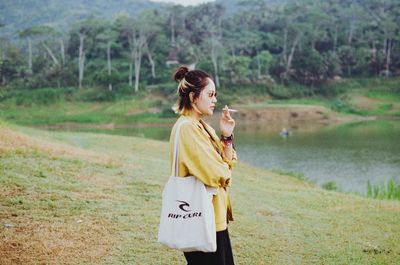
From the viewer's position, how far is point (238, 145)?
26.5m

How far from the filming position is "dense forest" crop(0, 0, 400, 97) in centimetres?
5378

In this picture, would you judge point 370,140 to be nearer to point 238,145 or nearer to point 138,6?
point 238,145

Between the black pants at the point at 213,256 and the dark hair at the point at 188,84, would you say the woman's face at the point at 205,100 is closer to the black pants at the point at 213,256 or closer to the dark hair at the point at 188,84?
the dark hair at the point at 188,84

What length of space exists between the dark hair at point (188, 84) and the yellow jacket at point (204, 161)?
0.29 ft

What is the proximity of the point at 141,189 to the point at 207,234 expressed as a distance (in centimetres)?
554

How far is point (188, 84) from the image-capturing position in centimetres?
311

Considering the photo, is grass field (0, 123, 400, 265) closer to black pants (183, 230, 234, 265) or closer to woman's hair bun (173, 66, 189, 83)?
black pants (183, 230, 234, 265)

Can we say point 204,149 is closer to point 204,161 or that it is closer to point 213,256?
point 204,161

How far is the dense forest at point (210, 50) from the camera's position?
5378 cm

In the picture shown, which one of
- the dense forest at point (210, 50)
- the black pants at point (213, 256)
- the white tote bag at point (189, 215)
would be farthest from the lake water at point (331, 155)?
the dense forest at point (210, 50)

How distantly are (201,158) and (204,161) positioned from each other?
2 centimetres

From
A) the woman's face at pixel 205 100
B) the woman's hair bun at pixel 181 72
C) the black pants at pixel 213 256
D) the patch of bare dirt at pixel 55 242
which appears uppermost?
the woman's hair bun at pixel 181 72

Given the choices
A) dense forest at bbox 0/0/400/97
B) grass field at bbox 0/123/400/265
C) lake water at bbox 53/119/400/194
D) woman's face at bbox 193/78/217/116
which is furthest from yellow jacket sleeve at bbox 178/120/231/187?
dense forest at bbox 0/0/400/97

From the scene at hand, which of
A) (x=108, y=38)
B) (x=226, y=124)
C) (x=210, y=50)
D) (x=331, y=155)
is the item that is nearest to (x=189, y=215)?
(x=226, y=124)
